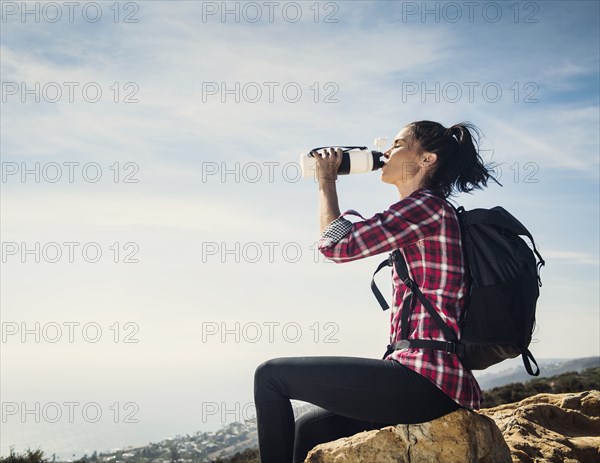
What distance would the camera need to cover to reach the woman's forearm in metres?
3.21

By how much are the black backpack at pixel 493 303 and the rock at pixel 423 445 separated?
20.4 inches

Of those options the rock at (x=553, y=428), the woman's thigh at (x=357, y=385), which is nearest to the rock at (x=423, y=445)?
the woman's thigh at (x=357, y=385)

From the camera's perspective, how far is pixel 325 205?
3.29 meters

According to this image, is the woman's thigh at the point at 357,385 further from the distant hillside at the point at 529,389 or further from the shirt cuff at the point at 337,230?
the distant hillside at the point at 529,389

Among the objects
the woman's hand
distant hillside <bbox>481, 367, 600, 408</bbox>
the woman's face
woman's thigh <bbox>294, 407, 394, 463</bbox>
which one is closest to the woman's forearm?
the woman's hand

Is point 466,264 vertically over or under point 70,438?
over

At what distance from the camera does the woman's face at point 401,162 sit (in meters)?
3.45

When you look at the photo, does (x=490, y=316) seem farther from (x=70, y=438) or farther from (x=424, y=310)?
(x=70, y=438)

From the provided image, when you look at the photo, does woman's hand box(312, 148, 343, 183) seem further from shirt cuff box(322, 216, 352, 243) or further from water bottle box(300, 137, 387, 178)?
shirt cuff box(322, 216, 352, 243)

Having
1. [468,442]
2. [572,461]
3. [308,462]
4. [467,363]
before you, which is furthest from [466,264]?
[572,461]

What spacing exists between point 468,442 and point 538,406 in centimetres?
278

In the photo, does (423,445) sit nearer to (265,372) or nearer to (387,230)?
(265,372)

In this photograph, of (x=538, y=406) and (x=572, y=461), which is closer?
(x=572, y=461)

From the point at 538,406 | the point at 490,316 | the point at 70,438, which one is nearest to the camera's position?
the point at 490,316
